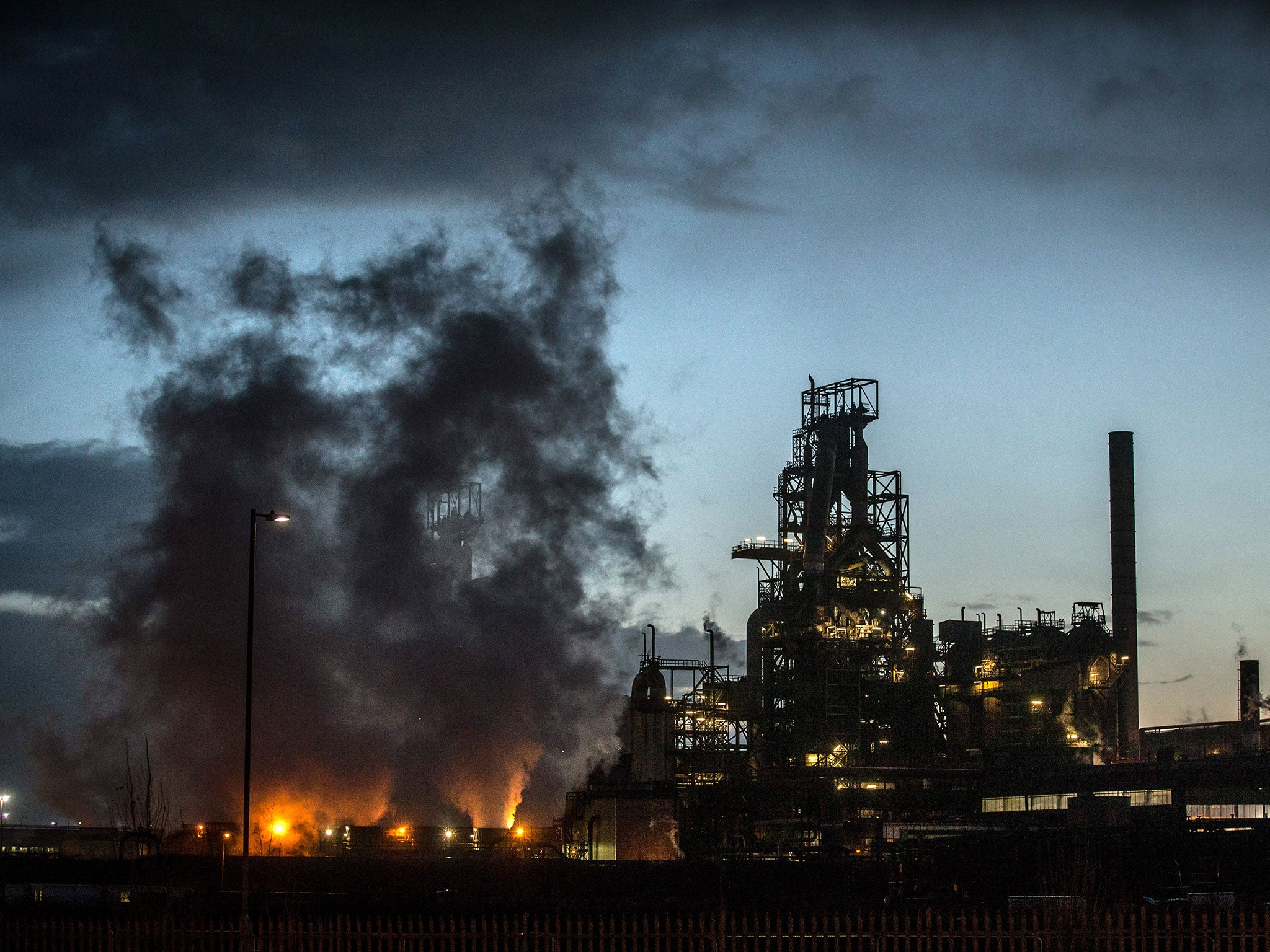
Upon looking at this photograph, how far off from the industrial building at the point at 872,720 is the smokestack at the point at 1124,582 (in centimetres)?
12

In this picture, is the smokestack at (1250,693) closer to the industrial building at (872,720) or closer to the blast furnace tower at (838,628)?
the industrial building at (872,720)

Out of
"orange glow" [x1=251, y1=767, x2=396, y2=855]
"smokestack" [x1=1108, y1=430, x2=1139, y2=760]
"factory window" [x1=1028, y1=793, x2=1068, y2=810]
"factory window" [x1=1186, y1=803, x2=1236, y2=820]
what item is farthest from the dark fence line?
"smokestack" [x1=1108, y1=430, x2=1139, y2=760]

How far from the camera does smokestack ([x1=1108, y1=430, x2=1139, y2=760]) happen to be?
9781cm

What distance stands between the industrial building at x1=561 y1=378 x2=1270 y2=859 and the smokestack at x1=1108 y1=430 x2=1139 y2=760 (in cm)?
12

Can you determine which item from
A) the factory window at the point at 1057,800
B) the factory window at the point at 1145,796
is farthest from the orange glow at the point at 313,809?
the factory window at the point at 1145,796

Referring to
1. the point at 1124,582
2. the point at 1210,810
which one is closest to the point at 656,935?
the point at 1210,810

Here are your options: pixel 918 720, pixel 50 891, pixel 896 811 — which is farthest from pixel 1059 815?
pixel 50 891

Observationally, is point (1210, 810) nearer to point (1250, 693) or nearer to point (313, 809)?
point (1250, 693)

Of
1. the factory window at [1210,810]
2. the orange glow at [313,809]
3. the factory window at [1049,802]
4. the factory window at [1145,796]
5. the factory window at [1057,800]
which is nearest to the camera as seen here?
the orange glow at [313,809]

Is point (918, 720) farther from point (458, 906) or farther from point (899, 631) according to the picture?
point (458, 906)

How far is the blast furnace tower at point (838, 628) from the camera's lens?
97875mm

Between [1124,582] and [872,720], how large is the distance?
19403 millimetres

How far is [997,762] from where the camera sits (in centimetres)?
9594

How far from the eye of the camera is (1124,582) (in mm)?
99812
